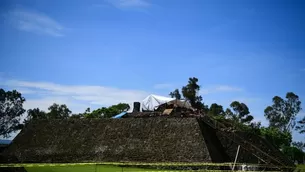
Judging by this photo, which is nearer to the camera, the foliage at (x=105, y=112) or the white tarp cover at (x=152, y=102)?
the white tarp cover at (x=152, y=102)

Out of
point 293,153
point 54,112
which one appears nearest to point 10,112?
point 54,112

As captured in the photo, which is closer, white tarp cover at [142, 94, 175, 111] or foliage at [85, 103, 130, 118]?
white tarp cover at [142, 94, 175, 111]

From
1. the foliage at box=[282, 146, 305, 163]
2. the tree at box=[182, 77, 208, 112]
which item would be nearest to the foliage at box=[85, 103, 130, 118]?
the tree at box=[182, 77, 208, 112]

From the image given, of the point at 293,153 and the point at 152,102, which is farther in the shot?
the point at 293,153

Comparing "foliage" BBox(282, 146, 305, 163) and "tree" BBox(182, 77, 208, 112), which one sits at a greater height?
"tree" BBox(182, 77, 208, 112)

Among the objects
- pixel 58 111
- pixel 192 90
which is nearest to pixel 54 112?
pixel 58 111

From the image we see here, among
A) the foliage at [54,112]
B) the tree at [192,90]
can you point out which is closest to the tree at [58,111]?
the foliage at [54,112]

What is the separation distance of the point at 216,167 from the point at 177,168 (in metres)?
2.68

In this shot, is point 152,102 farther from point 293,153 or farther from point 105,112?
point 293,153

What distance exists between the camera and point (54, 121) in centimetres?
2927

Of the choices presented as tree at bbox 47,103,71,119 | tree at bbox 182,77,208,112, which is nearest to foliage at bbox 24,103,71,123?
tree at bbox 47,103,71,119

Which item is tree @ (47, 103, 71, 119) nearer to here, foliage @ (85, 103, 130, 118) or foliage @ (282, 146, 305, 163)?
foliage @ (85, 103, 130, 118)

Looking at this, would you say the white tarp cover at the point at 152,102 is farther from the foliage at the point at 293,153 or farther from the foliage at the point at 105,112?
the foliage at the point at 293,153

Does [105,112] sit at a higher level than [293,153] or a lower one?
higher
